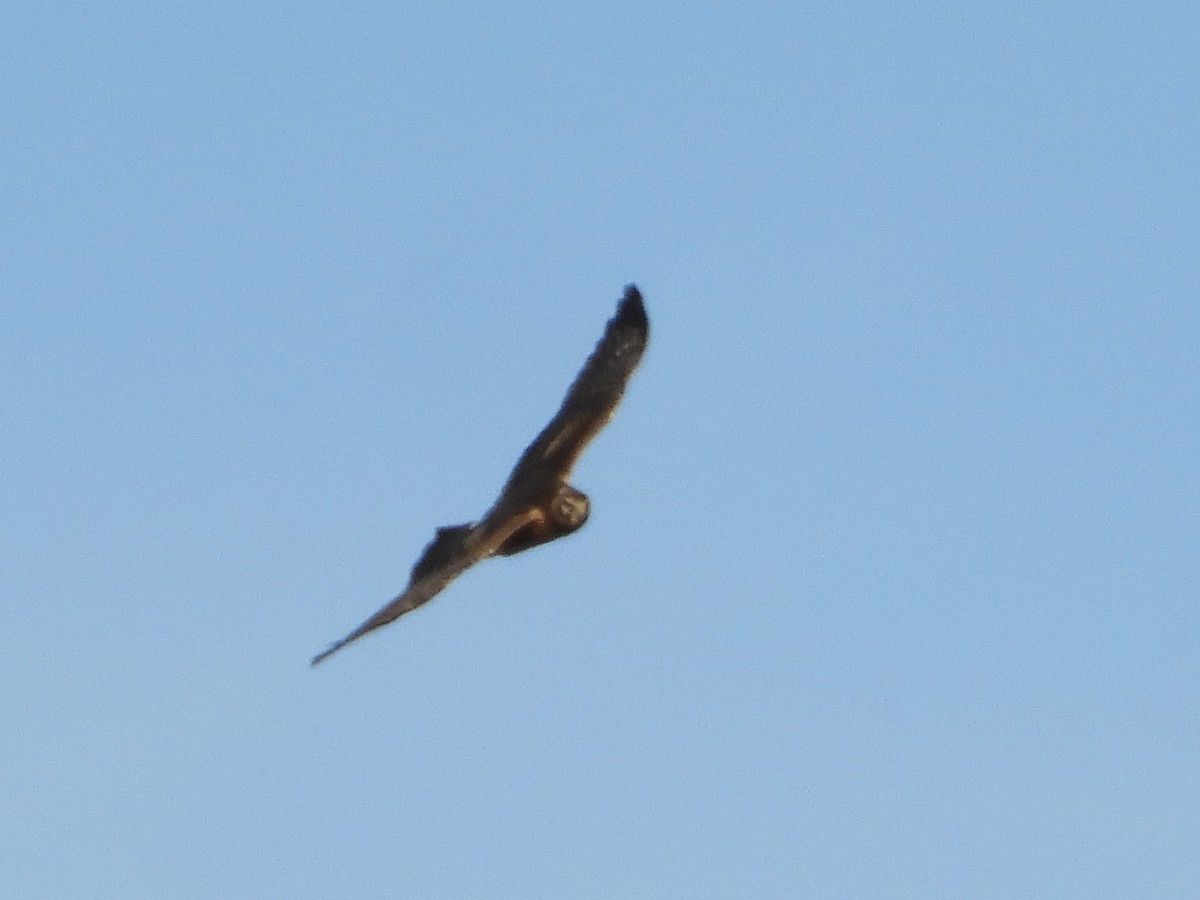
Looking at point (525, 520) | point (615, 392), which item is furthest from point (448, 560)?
point (615, 392)

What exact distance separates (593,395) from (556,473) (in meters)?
0.83

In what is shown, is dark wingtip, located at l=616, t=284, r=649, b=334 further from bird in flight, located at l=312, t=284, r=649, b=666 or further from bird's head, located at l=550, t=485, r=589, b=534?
bird's head, located at l=550, t=485, r=589, b=534

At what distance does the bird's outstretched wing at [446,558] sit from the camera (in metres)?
17.7

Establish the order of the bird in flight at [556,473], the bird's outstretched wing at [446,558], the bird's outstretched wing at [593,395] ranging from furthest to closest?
the bird's outstretched wing at [593,395] → the bird in flight at [556,473] → the bird's outstretched wing at [446,558]

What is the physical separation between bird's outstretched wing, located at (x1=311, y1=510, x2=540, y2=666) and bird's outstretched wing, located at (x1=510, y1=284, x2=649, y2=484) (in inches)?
24.0

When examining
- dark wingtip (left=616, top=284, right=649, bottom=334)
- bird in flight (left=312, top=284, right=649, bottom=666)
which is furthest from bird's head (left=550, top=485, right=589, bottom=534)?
dark wingtip (left=616, top=284, right=649, bottom=334)

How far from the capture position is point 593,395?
21016 millimetres

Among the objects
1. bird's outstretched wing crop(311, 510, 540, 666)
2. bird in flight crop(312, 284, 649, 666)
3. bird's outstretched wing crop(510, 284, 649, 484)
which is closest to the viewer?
bird's outstretched wing crop(311, 510, 540, 666)

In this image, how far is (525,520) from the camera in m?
20.2

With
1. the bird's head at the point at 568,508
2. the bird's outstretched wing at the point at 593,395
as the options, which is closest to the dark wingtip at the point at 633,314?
the bird's outstretched wing at the point at 593,395

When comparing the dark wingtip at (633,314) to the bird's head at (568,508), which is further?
the dark wingtip at (633,314)

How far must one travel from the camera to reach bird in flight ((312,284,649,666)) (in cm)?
1975

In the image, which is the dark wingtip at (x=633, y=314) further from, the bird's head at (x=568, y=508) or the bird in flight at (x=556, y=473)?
the bird's head at (x=568, y=508)

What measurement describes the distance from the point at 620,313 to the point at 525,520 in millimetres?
2251
